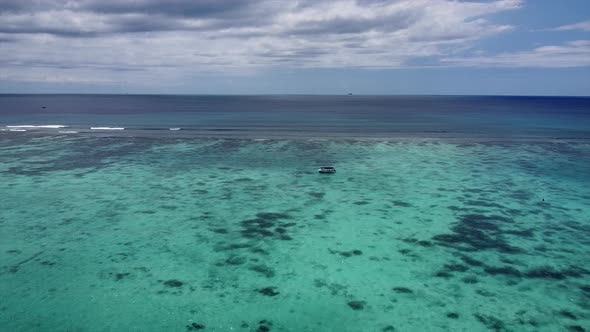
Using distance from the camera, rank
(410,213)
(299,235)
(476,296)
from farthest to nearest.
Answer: (410,213) < (299,235) < (476,296)

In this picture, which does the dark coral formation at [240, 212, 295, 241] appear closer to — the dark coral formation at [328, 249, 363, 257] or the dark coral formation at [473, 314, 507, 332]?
the dark coral formation at [328, 249, 363, 257]

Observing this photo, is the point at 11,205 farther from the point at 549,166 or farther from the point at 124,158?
the point at 549,166

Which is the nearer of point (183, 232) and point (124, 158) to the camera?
point (183, 232)

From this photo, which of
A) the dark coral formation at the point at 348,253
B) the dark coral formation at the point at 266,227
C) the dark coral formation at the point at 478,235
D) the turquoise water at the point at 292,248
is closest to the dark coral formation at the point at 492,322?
the turquoise water at the point at 292,248

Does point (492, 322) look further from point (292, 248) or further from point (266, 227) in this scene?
point (266, 227)

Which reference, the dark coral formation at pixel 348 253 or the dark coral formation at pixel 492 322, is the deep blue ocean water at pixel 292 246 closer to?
the dark coral formation at pixel 492 322

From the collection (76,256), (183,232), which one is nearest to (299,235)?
(183,232)
